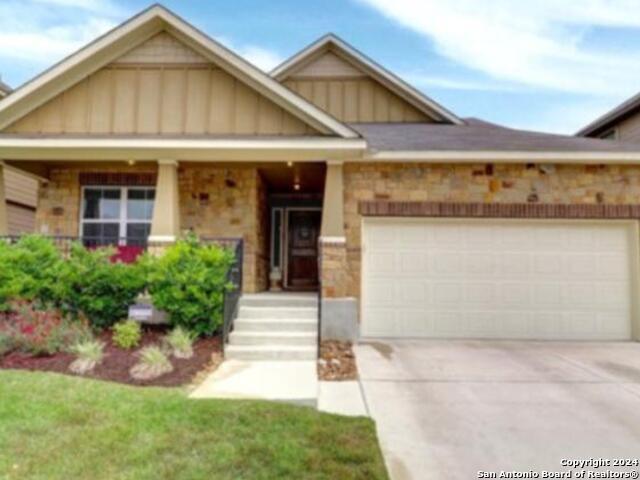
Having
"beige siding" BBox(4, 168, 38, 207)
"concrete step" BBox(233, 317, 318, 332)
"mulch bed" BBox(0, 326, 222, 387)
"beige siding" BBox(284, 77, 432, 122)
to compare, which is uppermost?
"beige siding" BBox(284, 77, 432, 122)

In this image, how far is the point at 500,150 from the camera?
8.99m

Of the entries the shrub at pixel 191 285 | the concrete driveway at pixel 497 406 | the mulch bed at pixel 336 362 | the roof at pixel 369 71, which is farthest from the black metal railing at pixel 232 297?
the roof at pixel 369 71

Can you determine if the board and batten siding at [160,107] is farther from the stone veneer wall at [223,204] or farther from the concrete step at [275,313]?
the concrete step at [275,313]

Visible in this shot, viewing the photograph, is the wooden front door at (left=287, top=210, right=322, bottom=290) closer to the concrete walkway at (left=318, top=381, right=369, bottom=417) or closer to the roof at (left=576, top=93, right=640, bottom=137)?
the concrete walkway at (left=318, top=381, right=369, bottom=417)

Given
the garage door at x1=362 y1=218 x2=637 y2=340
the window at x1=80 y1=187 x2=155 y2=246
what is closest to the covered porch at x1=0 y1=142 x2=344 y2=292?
the window at x1=80 y1=187 x2=155 y2=246

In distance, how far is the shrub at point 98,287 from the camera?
7.64 metres

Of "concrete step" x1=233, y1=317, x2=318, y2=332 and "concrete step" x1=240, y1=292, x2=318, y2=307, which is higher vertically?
"concrete step" x1=240, y1=292, x2=318, y2=307

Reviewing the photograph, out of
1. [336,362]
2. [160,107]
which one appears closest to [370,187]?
[336,362]

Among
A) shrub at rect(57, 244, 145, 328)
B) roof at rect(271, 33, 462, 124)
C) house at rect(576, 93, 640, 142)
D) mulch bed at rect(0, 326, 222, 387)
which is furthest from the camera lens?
house at rect(576, 93, 640, 142)

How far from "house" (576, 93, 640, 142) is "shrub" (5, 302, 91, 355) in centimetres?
1450

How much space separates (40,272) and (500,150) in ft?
26.3

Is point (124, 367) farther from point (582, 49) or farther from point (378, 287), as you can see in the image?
point (582, 49)

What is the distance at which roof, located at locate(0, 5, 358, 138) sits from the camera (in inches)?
337

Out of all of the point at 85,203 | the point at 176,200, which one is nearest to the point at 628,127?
the point at 176,200
